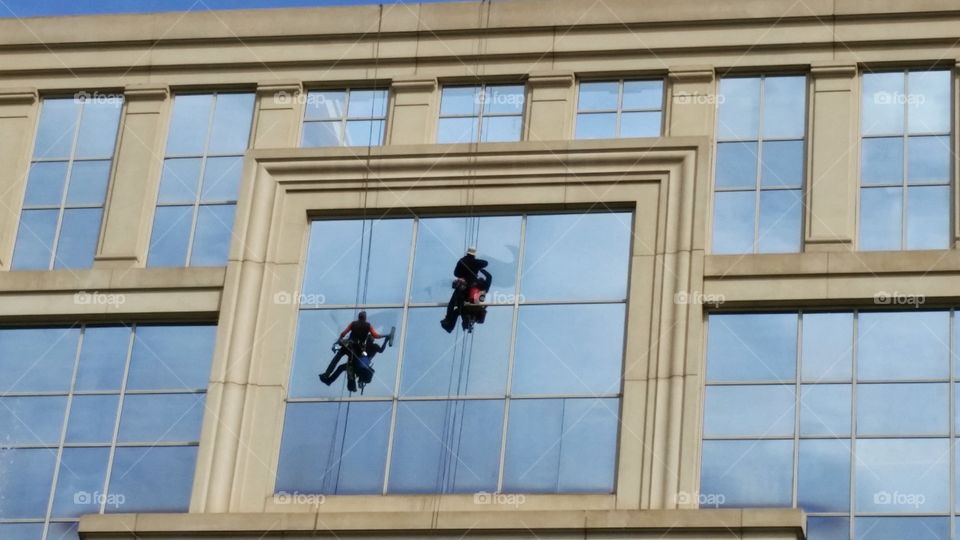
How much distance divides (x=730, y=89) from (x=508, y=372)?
700 centimetres

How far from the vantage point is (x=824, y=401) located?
38.4 meters

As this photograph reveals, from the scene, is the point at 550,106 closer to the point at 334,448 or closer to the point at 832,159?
the point at 832,159

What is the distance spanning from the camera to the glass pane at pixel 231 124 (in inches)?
1710

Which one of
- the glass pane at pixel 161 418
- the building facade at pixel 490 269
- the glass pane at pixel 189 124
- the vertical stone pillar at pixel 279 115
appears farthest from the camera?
the glass pane at pixel 189 124

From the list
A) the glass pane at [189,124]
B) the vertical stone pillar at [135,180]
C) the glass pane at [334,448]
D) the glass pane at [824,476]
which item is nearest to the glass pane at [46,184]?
the vertical stone pillar at [135,180]

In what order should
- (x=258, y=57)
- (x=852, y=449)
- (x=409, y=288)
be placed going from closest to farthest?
(x=852, y=449) < (x=409, y=288) < (x=258, y=57)

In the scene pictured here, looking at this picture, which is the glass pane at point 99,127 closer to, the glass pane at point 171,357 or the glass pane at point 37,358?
the glass pane at point 37,358

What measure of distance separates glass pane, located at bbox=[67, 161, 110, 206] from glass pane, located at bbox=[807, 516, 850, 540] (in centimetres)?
1495

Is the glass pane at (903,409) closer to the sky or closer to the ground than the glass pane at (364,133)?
closer to the ground

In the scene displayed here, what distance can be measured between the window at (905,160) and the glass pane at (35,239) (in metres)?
15.0

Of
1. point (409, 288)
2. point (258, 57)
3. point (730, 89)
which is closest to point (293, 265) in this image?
point (409, 288)

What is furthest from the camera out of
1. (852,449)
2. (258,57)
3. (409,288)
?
(258,57)

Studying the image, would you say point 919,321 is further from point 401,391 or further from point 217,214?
Answer: point 217,214

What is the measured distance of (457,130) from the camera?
42.6m
